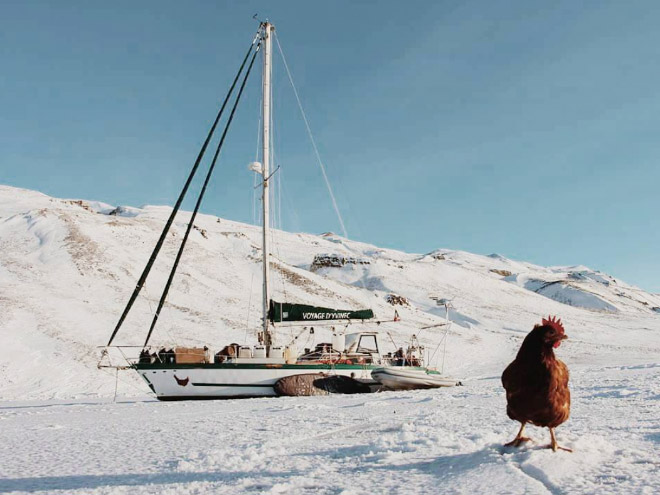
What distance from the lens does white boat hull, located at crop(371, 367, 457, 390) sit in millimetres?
19016

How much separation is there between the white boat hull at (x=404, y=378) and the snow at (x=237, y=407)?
2214mm

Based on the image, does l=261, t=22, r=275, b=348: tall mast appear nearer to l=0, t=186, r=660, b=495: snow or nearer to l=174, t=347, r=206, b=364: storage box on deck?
l=174, t=347, r=206, b=364: storage box on deck

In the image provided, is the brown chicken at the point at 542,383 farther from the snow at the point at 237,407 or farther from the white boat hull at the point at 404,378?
the white boat hull at the point at 404,378

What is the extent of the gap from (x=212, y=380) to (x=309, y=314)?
4930mm

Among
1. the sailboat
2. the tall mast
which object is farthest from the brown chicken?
the tall mast

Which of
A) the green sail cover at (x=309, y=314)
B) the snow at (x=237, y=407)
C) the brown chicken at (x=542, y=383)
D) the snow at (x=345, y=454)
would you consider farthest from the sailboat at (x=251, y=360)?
the brown chicken at (x=542, y=383)

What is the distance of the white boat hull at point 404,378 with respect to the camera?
19016mm

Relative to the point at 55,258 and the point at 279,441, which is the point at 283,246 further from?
the point at 279,441

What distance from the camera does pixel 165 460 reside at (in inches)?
253

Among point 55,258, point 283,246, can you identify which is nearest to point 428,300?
point 283,246

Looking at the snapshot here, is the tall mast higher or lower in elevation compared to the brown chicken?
higher

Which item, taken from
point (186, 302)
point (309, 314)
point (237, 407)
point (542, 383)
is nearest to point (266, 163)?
point (309, 314)

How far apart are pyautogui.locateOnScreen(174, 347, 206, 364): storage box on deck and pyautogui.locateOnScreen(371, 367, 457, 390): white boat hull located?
6934 mm

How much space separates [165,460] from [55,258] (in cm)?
4770
